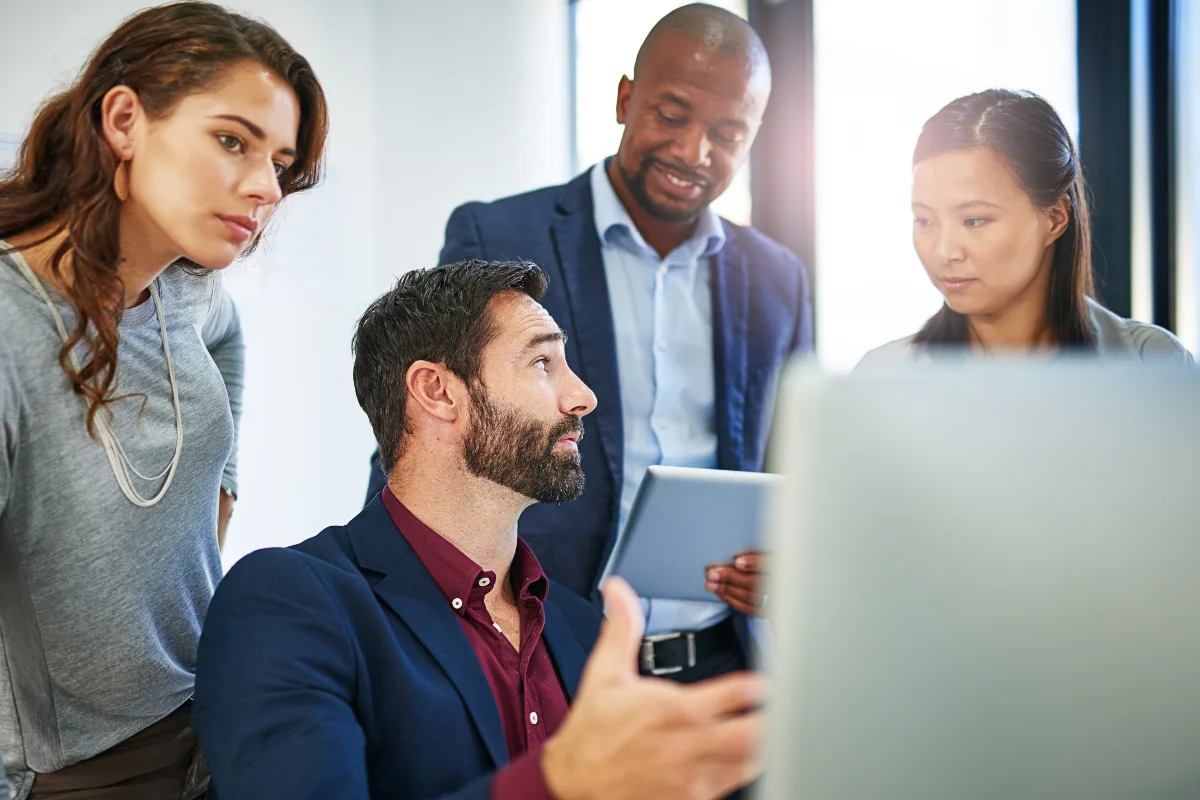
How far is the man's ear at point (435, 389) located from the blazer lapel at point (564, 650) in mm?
298

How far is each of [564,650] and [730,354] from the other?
779 millimetres

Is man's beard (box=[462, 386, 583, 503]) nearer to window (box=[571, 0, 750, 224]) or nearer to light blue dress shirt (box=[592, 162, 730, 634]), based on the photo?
light blue dress shirt (box=[592, 162, 730, 634])

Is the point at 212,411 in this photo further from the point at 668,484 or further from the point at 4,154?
the point at 4,154

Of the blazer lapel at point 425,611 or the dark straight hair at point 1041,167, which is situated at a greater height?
the dark straight hair at point 1041,167

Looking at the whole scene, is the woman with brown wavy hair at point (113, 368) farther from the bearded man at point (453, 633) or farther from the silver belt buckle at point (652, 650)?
the silver belt buckle at point (652, 650)

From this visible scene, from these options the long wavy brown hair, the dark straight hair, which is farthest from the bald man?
the long wavy brown hair

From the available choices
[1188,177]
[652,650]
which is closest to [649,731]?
[652,650]

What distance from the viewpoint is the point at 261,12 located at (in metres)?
2.89

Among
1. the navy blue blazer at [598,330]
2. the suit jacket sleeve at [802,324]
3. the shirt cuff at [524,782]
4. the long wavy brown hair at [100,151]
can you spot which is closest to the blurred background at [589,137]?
the suit jacket sleeve at [802,324]

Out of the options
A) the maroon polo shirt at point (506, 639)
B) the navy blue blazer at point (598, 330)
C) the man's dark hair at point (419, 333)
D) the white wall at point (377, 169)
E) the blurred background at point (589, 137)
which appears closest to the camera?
the maroon polo shirt at point (506, 639)

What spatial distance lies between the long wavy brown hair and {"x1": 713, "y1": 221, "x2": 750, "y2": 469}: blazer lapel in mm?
999

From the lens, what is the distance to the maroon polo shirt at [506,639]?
1.29 meters

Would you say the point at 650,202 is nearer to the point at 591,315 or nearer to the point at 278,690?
the point at 591,315

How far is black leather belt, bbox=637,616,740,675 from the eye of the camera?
1927 mm
